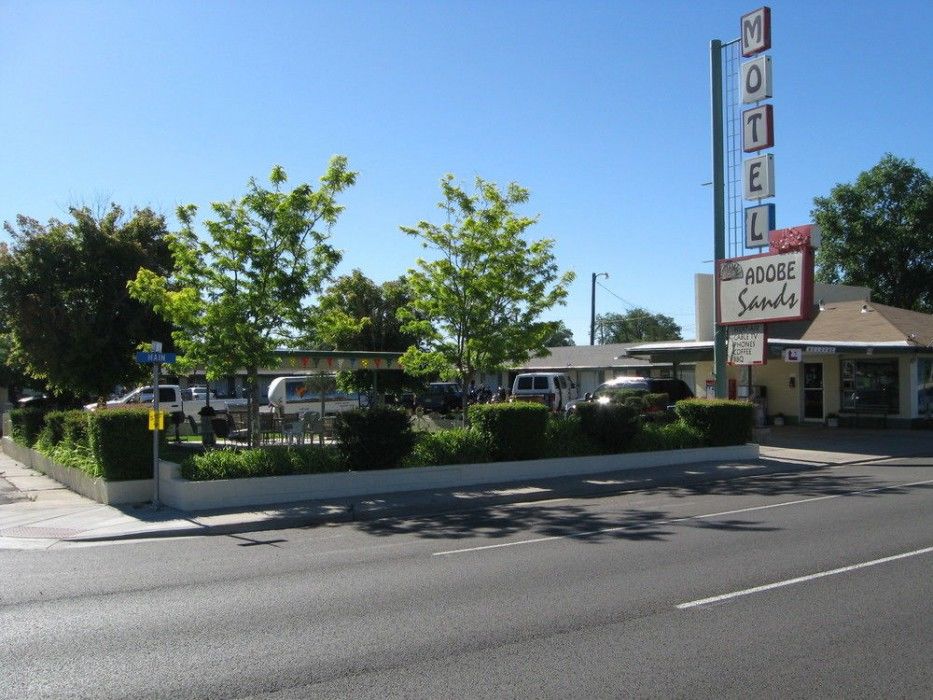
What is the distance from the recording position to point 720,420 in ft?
69.0

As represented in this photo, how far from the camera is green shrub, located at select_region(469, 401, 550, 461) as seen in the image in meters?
17.5

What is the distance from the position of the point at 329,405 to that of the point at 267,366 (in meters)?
18.4

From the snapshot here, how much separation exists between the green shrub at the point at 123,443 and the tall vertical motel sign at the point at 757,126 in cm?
1542

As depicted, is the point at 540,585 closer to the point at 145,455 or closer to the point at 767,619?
the point at 767,619

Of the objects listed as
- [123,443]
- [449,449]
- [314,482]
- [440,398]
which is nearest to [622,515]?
[449,449]

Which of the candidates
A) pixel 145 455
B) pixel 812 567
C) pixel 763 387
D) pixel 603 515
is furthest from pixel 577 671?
pixel 763 387

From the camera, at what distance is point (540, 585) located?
318 inches

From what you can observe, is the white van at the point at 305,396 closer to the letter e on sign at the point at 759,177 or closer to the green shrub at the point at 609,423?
the green shrub at the point at 609,423

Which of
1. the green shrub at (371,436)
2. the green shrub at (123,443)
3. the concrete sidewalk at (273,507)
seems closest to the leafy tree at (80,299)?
the concrete sidewalk at (273,507)

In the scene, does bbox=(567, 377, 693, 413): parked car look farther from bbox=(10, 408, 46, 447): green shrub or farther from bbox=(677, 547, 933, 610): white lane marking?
bbox=(677, 547, 933, 610): white lane marking

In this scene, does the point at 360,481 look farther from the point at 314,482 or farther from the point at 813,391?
the point at 813,391

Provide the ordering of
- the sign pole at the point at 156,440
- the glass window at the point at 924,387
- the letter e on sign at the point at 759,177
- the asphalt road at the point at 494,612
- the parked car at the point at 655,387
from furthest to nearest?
1. the glass window at the point at 924,387
2. the parked car at the point at 655,387
3. the letter e on sign at the point at 759,177
4. the sign pole at the point at 156,440
5. the asphalt road at the point at 494,612

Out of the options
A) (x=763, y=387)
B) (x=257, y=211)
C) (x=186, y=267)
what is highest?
(x=257, y=211)

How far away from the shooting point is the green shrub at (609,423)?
19000 millimetres
